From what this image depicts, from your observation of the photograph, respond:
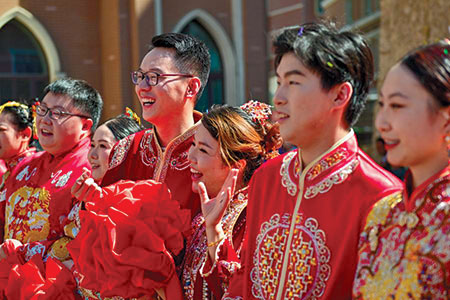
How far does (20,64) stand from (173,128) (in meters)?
10.8

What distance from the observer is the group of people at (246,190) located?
198cm

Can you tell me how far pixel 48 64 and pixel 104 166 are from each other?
10.1m

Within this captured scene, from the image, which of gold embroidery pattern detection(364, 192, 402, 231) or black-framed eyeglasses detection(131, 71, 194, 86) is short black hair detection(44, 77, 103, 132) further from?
gold embroidery pattern detection(364, 192, 402, 231)

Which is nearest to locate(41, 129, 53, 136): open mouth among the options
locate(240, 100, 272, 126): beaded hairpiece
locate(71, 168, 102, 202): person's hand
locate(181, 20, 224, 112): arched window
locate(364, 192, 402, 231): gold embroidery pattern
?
locate(71, 168, 102, 202): person's hand

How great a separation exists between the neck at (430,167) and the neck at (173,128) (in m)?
1.60

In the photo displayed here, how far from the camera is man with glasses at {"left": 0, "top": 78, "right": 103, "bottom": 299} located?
12.5 feet

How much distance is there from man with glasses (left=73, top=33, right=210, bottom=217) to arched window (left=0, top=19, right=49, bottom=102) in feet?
34.0

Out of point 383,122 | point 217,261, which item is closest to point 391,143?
point 383,122

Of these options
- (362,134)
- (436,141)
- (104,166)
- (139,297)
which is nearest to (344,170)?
(436,141)

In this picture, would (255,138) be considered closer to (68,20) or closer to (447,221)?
(447,221)

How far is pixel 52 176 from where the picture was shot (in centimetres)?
402

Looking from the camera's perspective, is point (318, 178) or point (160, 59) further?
point (160, 59)

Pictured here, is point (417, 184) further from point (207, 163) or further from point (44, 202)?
point (44, 202)

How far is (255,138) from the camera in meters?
3.12
